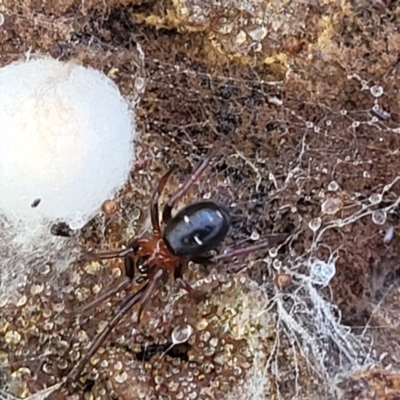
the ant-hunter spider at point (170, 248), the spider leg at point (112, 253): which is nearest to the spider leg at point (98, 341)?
the ant-hunter spider at point (170, 248)

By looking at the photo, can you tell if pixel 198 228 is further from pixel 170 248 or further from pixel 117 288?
pixel 117 288

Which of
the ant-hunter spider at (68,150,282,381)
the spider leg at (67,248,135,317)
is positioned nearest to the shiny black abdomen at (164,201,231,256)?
the ant-hunter spider at (68,150,282,381)

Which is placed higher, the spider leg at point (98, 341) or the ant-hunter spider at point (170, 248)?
the ant-hunter spider at point (170, 248)

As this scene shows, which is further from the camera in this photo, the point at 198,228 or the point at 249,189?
the point at 249,189

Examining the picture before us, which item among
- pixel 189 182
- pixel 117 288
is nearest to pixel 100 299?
pixel 117 288

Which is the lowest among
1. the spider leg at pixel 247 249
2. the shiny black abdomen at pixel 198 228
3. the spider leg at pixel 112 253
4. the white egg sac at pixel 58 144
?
the spider leg at pixel 247 249

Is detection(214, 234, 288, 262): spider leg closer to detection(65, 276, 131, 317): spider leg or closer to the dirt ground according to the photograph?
the dirt ground

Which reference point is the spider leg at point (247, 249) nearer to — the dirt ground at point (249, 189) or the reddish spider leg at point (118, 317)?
the dirt ground at point (249, 189)
